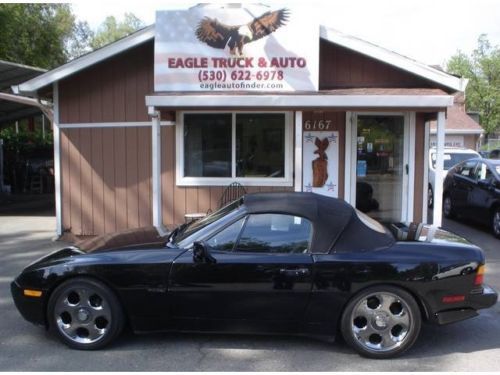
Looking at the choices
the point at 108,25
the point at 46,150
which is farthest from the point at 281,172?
the point at 108,25

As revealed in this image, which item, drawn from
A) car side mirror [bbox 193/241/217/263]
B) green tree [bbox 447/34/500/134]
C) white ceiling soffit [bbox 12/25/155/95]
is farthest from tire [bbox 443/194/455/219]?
A: green tree [bbox 447/34/500/134]

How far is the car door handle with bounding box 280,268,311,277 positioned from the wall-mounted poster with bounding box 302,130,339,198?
5190mm

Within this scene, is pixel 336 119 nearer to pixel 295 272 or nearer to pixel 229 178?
pixel 229 178

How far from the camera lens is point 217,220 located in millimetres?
4641

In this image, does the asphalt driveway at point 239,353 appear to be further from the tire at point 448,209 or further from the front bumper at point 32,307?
→ the tire at point 448,209

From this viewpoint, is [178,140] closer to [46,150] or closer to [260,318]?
[260,318]

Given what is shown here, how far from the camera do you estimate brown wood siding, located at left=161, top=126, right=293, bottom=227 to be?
30.3ft

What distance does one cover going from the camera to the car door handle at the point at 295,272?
4.27 meters

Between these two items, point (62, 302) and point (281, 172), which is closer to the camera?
point (62, 302)

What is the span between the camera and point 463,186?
1114 cm

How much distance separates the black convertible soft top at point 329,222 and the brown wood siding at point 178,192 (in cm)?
443

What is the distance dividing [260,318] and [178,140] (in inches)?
213

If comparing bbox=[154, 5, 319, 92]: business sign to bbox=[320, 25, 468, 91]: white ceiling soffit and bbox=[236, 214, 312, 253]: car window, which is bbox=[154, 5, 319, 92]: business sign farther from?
bbox=[236, 214, 312, 253]: car window

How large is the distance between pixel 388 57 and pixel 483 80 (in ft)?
161
